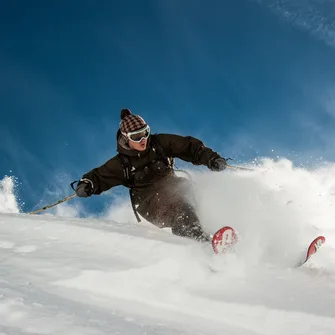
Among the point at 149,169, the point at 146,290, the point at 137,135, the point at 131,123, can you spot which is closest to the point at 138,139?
the point at 137,135

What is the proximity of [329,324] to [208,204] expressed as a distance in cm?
420

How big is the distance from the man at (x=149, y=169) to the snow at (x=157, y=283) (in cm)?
120

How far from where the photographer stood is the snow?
251 cm

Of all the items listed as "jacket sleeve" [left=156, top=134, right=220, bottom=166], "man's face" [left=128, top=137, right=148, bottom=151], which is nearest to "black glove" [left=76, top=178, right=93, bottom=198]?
"man's face" [left=128, top=137, right=148, bottom=151]

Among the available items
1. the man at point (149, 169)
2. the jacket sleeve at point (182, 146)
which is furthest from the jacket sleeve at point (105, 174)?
the jacket sleeve at point (182, 146)

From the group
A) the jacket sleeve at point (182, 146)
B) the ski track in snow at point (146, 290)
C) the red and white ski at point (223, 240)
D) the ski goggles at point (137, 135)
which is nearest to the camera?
the ski track in snow at point (146, 290)

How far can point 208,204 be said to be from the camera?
22.9 feet

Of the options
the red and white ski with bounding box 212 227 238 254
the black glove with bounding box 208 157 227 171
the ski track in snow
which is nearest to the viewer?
the ski track in snow

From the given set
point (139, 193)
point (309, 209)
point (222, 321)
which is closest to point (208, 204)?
point (139, 193)

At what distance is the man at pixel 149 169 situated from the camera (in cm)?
639

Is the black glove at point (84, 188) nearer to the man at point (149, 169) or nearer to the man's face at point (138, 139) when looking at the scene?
the man at point (149, 169)

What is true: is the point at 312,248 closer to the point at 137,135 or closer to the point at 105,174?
the point at 137,135

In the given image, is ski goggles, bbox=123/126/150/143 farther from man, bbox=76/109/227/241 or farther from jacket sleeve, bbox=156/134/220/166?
jacket sleeve, bbox=156/134/220/166

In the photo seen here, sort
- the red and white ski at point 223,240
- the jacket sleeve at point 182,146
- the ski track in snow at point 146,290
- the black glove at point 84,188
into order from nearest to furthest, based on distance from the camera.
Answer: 1. the ski track in snow at point 146,290
2. the red and white ski at point 223,240
3. the black glove at point 84,188
4. the jacket sleeve at point 182,146
